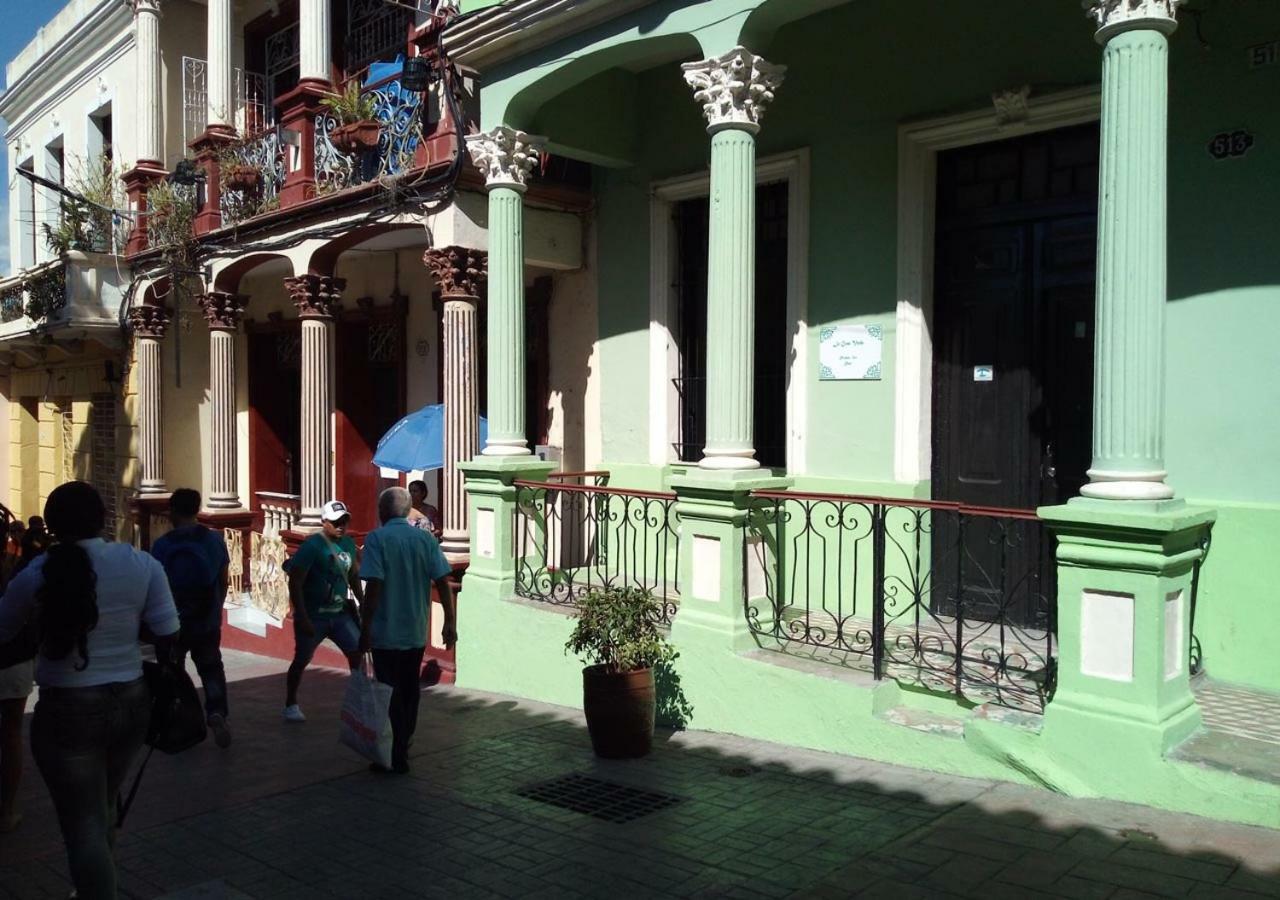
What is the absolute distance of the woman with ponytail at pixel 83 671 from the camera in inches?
144

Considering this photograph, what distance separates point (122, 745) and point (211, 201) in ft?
34.7

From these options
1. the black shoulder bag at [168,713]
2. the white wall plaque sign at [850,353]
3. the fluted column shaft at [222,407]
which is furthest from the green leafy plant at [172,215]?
the black shoulder bag at [168,713]

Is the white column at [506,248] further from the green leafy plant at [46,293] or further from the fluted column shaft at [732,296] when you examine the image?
the green leafy plant at [46,293]

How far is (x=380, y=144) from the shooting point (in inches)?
400

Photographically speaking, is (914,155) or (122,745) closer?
(122,745)

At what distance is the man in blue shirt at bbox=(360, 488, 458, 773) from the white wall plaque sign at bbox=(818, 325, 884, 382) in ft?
10.9

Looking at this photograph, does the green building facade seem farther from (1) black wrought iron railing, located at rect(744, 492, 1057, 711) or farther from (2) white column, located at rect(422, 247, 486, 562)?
(2) white column, located at rect(422, 247, 486, 562)

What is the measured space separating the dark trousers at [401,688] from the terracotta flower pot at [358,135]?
594 cm

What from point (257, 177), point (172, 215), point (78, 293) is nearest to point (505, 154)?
point (257, 177)

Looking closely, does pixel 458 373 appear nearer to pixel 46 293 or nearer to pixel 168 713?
pixel 168 713

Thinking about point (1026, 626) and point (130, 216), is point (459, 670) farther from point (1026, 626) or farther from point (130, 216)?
point (130, 216)

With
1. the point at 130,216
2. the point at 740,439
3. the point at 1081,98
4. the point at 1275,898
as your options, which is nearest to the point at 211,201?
the point at 130,216

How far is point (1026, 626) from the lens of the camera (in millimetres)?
6898

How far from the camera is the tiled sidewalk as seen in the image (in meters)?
4.12
